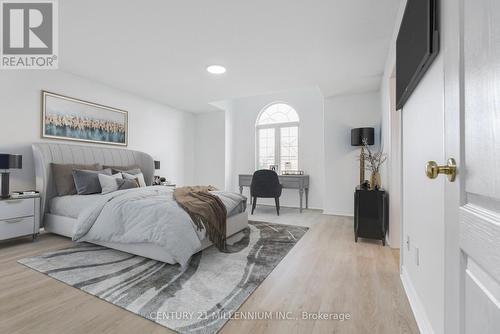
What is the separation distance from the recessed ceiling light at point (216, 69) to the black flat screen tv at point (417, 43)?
230 cm

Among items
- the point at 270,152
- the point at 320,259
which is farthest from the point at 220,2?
the point at 270,152

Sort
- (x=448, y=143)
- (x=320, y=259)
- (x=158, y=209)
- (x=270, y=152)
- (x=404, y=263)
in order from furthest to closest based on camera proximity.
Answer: (x=270, y=152) → (x=320, y=259) → (x=158, y=209) → (x=404, y=263) → (x=448, y=143)

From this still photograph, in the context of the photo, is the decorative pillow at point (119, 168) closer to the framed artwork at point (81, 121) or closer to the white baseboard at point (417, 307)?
the framed artwork at point (81, 121)

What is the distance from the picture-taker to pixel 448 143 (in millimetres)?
655

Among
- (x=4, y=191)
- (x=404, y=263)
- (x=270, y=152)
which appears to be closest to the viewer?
(x=404, y=263)

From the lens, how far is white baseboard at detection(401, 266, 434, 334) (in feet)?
4.22

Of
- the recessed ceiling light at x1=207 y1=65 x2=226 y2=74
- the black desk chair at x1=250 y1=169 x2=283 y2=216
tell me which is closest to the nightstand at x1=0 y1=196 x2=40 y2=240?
the recessed ceiling light at x1=207 y1=65 x2=226 y2=74

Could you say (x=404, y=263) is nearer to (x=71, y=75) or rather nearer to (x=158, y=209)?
(x=158, y=209)

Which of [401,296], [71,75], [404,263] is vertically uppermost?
[71,75]

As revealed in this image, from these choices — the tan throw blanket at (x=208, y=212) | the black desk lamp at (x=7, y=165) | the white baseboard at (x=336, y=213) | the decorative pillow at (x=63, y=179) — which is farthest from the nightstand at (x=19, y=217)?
the white baseboard at (x=336, y=213)

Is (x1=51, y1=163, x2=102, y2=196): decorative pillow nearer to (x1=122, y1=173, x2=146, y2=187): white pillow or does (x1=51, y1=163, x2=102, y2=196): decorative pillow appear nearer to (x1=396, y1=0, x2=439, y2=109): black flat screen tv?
(x1=122, y1=173, x2=146, y2=187): white pillow

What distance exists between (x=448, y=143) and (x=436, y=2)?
2.49 ft

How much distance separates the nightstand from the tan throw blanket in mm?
1820

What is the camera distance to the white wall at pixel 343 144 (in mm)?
4246
